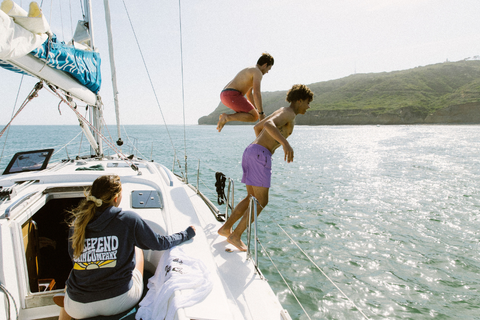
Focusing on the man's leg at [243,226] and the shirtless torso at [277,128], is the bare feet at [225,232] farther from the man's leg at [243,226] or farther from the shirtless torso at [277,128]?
the shirtless torso at [277,128]

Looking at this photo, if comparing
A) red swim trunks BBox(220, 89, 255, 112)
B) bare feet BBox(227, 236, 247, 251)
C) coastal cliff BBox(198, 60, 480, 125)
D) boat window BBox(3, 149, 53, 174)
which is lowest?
bare feet BBox(227, 236, 247, 251)

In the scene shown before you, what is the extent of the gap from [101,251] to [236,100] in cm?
220

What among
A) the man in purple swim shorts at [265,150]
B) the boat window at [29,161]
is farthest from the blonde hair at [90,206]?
the boat window at [29,161]

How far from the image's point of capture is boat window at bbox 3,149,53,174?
4064 millimetres

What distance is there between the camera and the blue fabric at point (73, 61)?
3178 mm

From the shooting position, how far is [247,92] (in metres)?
3.36

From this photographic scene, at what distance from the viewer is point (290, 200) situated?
9.33 metres

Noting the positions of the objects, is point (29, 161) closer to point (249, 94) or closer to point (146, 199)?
point (146, 199)

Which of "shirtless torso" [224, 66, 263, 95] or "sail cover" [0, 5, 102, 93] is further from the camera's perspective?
"shirtless torso" [224, 66, 263, 95]

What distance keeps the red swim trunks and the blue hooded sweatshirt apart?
1912mm

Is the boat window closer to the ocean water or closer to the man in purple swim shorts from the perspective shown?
the ocean water

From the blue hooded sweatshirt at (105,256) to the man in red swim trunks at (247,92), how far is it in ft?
5.86

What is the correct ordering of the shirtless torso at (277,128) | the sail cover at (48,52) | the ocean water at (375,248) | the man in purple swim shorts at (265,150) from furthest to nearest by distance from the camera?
the ocean water at (375,248) → the man in purple swim shorts at (265,150) → the shirtless torso at (277,128) → the sail cover at (48,52)

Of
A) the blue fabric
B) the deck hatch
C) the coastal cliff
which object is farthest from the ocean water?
the coastal cliff
